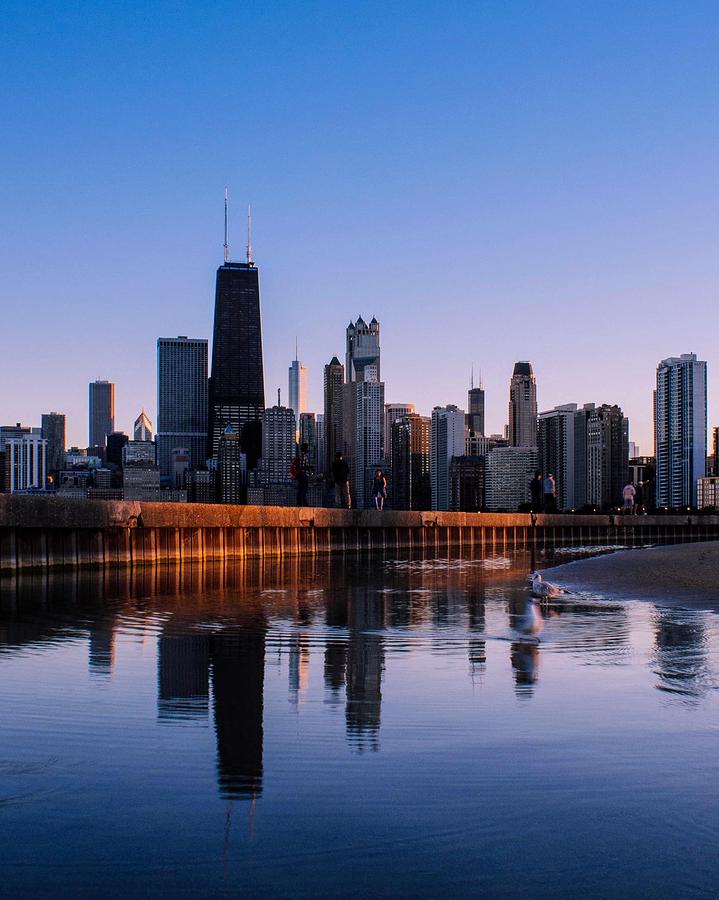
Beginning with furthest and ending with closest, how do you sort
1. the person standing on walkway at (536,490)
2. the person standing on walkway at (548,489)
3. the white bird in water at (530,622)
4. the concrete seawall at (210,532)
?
the person standing on walkway at (548,489)
the person standing on walkway at (536,490)
the concrete seawall at (210,532)
the white bird in water at (530,622)

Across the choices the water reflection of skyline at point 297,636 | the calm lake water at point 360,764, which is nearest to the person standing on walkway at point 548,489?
the water reflection of skyline at point 297,636

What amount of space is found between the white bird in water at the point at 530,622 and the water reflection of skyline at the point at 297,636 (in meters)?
0.12

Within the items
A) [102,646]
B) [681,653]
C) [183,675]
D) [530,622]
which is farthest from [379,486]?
[183,675]

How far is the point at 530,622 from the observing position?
33.3 ft

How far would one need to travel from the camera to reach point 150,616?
1109 cm

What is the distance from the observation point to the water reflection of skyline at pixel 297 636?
18.0 feet

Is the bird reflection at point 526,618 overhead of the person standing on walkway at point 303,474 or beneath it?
beneath

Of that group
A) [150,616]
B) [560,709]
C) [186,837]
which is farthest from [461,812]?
[150,616]

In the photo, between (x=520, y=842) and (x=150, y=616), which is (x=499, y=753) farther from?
(x=150, y=616)

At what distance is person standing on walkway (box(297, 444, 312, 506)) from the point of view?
3259 centimetres

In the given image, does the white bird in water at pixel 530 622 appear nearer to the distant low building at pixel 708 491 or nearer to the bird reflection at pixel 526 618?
the bird reflection at pixel 526 618

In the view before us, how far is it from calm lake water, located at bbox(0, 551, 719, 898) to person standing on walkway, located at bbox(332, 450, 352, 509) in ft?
83.0

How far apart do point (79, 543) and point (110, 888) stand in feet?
60.7

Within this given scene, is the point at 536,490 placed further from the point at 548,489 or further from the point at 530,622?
the point at 530,622
